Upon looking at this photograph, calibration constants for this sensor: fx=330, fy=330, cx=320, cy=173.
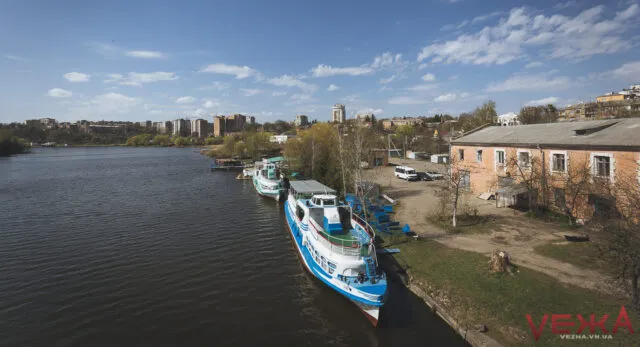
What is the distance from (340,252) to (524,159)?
69.4 feet

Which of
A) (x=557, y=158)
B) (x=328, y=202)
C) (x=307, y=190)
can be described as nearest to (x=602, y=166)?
(x=557, y=158)

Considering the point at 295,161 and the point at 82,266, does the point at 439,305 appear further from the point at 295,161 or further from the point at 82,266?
the point at 295,161

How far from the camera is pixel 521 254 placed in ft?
62.3

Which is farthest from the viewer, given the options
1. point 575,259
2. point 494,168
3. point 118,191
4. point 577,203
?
point 118,191

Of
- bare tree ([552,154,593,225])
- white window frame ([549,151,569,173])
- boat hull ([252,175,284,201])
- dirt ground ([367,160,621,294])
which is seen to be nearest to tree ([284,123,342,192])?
boat hull ([252,175,284,201])

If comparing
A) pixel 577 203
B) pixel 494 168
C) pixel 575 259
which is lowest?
pixel 575 259

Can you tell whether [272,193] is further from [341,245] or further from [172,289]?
[341,245]

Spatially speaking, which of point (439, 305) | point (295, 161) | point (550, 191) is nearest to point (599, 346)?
point (439, 305)

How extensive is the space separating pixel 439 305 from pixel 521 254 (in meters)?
7.21

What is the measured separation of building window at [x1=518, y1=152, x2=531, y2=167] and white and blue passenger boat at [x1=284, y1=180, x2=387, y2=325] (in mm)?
16447

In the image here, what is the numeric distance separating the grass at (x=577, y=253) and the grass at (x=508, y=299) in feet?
9.52

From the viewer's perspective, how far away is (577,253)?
61.4 feet

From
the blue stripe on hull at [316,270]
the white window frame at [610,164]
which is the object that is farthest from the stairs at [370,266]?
the white window frame at [610,164]

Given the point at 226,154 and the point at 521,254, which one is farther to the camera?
the point at 226,154
